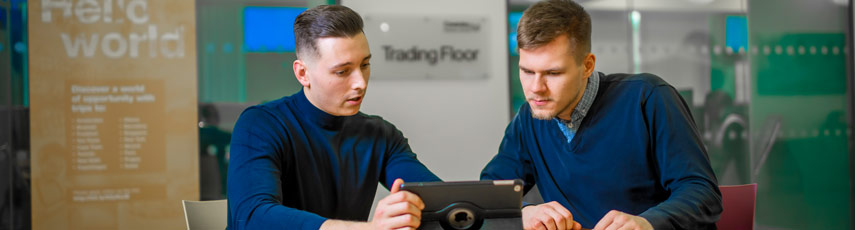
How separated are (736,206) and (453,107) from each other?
2350 millimetres

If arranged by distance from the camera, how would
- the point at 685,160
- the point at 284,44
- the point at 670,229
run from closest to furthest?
the point at 670,229, the point at 685,160, the point at 284,44

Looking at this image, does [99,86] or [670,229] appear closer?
[670,229]

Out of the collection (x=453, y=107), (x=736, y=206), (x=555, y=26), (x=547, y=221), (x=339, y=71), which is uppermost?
(x=555, y=26)

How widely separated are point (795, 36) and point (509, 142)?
4.43 metres

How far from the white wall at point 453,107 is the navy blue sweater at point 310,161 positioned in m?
2.81

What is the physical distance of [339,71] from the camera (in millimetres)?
1811

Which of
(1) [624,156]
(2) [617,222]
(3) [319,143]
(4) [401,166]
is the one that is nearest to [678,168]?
(1) [624,156]

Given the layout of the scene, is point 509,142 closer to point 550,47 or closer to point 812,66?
point 550,47


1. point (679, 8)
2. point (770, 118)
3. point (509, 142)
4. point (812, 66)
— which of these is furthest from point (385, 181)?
point (812, 66)

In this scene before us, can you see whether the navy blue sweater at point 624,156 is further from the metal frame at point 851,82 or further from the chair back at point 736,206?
the metal frame at point 851,82

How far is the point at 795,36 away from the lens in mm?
5703

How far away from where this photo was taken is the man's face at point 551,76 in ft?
6.32

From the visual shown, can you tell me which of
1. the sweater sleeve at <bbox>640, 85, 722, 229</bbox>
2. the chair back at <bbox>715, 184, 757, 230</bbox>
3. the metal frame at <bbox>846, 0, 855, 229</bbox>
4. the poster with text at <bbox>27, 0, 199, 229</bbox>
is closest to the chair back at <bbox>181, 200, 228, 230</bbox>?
the poster with text at <bbox>27, 0, 199, 229</bbox>

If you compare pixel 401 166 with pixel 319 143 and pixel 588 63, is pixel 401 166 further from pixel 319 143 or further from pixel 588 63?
pixel 588 63
